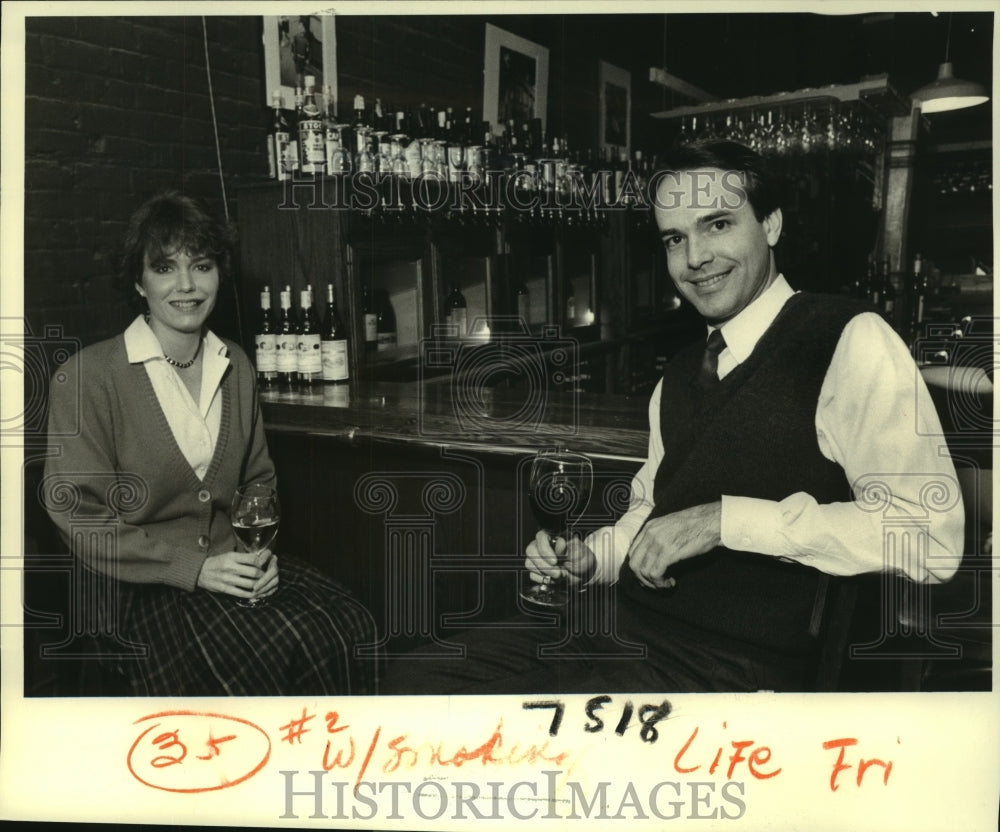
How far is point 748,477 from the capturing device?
1.65m

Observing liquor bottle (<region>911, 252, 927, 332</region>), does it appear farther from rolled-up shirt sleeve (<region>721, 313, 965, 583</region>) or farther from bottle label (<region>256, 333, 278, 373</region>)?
bottle label (<region>256, 333, 278, 373</region>)

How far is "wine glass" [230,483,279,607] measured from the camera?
5.80 feet

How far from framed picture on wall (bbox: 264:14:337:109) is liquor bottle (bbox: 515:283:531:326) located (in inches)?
35.2

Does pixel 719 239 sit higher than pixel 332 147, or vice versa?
pixel 332 147

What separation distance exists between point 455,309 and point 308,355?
56 centimetres

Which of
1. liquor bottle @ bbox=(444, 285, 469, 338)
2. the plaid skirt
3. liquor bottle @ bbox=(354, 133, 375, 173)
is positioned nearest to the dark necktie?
the plaid skirt

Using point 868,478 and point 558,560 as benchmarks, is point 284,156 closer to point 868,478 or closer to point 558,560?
point 558,560

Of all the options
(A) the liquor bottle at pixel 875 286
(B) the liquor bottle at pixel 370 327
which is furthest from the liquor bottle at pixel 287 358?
(A) the liquor bottle at pixel 875 286

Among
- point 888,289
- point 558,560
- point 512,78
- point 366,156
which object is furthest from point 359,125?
point 888,289

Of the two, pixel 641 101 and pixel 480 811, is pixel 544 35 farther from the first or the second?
pixel 480 811

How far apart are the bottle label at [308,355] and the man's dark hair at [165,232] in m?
0.45

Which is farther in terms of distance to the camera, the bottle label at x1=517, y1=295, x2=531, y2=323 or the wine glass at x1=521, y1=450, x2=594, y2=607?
the bottle label at x1=517, y1=295, x2=531, y2=323

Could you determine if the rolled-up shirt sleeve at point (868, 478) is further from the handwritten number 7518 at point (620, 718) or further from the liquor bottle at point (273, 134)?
the liquor bottle at point (273, 134)

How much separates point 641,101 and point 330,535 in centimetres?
254
